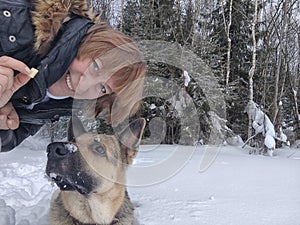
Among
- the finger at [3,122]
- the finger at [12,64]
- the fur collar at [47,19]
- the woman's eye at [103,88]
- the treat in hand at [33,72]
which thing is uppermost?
the fur collar at [47,19]

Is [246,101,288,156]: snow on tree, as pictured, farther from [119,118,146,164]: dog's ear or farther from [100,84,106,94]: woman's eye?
[100,84,106,94]: woman's eye

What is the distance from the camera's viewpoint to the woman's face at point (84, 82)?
2.08m

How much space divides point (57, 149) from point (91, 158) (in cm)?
37

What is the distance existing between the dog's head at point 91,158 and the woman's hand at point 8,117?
0.29 m

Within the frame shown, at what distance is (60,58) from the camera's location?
199cm

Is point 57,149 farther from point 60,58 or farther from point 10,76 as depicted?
point 10,76

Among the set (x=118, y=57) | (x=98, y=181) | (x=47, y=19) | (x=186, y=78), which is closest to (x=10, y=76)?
(x=47, y=19)

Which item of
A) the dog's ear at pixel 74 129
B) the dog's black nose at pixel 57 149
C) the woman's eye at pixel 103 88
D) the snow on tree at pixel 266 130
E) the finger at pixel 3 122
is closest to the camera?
the woman's eye at pixel 103 88

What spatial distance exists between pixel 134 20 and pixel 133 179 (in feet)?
37.1

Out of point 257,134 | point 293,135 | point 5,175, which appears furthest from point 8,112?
point 293,135

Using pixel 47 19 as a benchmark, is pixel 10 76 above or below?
below

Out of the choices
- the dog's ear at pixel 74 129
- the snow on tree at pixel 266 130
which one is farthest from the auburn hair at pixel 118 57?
the snow on tree at pixel 266 130

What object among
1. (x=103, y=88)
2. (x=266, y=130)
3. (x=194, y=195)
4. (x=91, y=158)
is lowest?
(x=266, y=130)

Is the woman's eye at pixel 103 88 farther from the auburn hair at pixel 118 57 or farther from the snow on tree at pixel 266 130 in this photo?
the snow on tree at pixel 266 130
